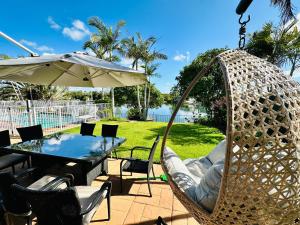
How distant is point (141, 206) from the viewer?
2680 millimetres

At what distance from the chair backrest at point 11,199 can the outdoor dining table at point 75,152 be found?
2.97ft

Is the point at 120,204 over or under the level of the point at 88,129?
under

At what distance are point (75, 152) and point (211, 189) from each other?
2.34 meters

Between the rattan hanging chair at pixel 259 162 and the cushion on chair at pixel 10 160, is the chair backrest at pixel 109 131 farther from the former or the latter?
the rattan hanging chair at pixel 259 162

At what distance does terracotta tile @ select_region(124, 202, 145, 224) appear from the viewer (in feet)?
7.77

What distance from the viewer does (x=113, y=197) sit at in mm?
2912

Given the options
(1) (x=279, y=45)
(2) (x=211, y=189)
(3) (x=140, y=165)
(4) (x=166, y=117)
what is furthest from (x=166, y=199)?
(4) (x=166, y=117)

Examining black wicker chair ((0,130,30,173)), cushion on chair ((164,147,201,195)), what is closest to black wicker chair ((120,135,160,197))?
cushion on chair ((164,147,201,195))

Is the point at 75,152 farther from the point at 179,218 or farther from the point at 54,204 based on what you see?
the point at 179,218

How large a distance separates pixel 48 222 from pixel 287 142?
2158 millimetres

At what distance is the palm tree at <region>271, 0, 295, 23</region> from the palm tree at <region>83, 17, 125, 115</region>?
11.3m

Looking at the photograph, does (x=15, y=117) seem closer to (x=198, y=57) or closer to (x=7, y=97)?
(x=198, y=57)

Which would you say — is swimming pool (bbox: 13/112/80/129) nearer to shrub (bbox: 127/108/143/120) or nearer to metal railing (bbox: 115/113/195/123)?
metal railing (bbox: 115/113/195/123)

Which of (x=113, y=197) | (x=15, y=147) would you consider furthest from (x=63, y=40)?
(x=113, y=197)
